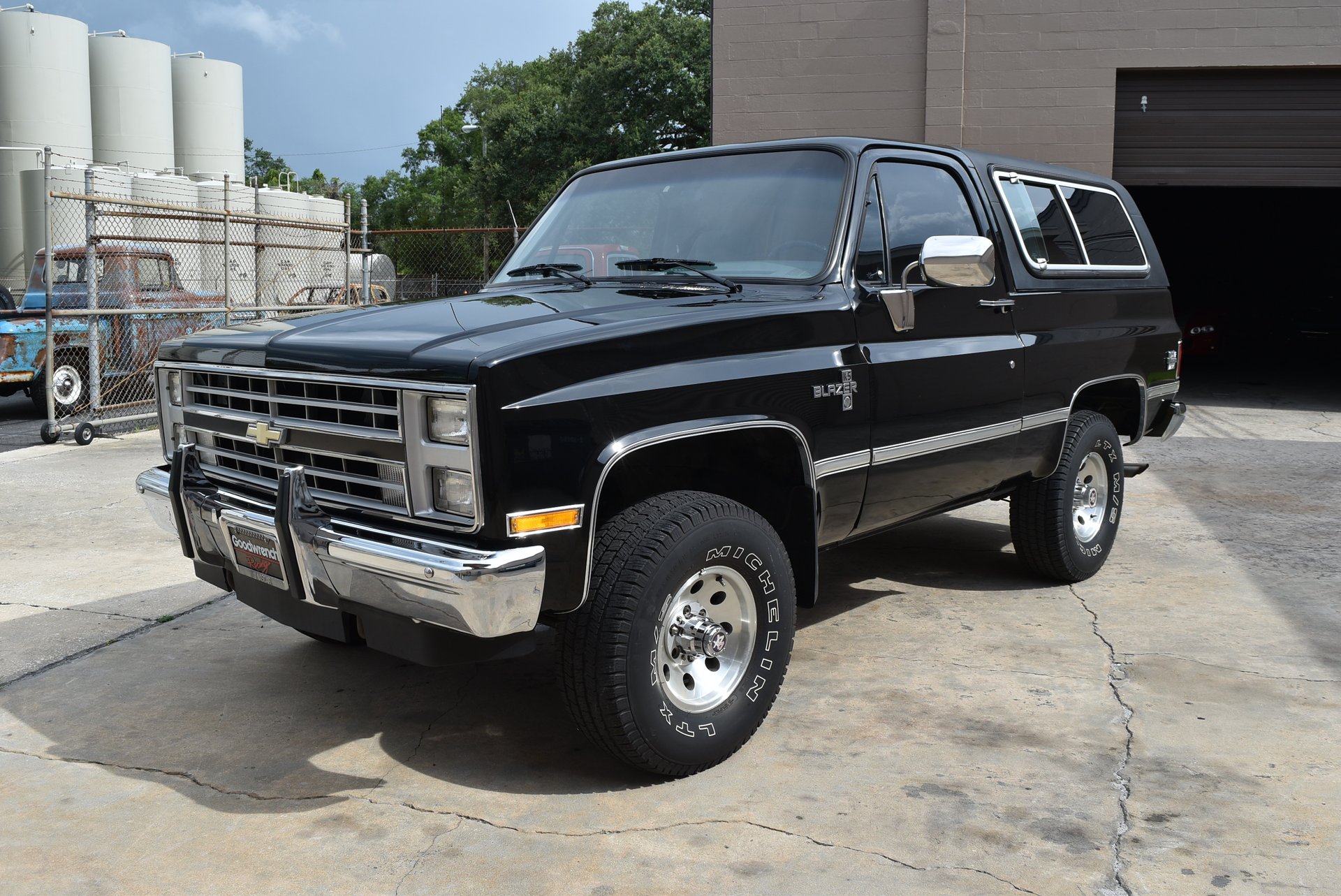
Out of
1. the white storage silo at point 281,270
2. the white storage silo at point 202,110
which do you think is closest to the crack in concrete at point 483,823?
Result: the white storage silo at point 281,270

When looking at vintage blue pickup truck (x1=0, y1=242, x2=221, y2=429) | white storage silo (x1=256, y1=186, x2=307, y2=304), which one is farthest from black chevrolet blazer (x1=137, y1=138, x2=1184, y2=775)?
white storage silo (x1=256, y1=186, x2=307, y2=304)

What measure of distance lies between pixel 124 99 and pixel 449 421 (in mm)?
37567

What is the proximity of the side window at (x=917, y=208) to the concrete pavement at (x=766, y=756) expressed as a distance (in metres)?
1.65

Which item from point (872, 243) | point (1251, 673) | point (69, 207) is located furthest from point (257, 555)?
point (69, 207)

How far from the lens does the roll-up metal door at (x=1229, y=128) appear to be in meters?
12.7

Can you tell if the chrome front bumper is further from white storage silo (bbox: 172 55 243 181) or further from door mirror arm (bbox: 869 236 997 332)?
white storage silo (bbox: 172 55 243 181)

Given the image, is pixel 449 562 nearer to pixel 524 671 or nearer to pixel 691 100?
pixel 524 671

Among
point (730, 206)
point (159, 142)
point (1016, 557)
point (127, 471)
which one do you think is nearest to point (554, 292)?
point (730, 206)

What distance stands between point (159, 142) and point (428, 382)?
37.8 meters

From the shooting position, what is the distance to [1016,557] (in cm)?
630

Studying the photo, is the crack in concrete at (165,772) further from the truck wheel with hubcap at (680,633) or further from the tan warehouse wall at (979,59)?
the tan warehouse wall at (979,59)

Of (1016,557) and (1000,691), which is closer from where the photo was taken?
(1000,691)

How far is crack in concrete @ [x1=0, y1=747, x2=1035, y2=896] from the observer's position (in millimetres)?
3029

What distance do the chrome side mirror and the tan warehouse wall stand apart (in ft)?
31.4
